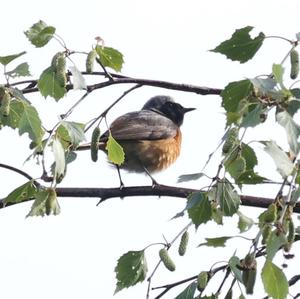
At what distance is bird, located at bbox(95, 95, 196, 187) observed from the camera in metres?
7.11

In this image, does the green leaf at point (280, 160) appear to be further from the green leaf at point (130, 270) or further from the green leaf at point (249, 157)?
the green leaf at point (130, 270)

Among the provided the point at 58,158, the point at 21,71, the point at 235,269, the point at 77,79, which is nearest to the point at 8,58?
the point at 21,71

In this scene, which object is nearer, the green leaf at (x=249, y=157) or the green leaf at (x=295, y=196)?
the green leaf at (x=295, y=196)

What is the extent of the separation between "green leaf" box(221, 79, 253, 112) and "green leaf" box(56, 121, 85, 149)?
1.80ft

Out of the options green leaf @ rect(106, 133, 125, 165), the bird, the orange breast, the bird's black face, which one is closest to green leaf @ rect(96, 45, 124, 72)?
green leaf @ rect(106, 133, 125, 165)

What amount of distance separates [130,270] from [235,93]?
0.83 metres

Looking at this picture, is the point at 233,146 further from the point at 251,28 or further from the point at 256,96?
the point at 251,28

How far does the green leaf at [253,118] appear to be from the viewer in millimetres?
2445

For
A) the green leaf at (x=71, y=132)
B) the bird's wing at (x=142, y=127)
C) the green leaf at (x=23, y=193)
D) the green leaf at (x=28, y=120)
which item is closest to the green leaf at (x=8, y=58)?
the green leaf at (x=28, y=120)

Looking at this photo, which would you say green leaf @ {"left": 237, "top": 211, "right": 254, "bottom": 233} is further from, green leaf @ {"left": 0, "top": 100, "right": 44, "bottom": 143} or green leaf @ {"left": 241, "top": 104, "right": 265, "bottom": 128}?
green leaf @ {"left": 0, "top": 100, "right": 44, "bottom": 143}

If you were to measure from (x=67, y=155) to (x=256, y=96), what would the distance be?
0.95 m

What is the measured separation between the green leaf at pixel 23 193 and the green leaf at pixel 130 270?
1.45 feet

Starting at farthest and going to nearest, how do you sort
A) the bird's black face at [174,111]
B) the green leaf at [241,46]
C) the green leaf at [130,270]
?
the bird's black face at [174,111] → the green leaf at [130,270] → the green leaf at [241,46]

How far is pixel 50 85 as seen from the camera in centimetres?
331
